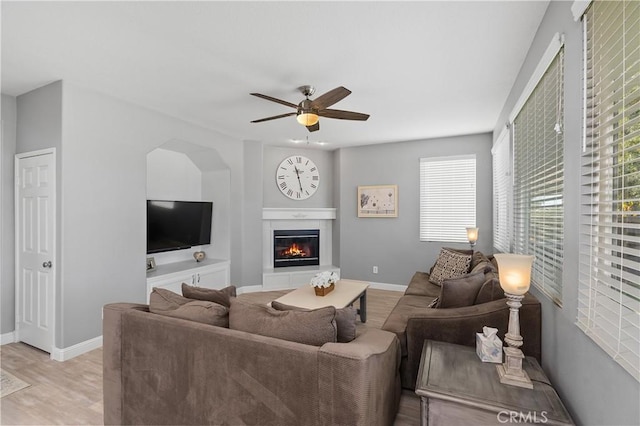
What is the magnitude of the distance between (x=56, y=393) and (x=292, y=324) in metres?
2.26

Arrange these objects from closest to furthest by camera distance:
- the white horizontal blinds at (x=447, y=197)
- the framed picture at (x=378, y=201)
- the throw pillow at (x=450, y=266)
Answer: the throw pillow at (x=450, y=266), the white horizontal blinds at (x=447, y=197), the framed picture at (x=378, y=201)

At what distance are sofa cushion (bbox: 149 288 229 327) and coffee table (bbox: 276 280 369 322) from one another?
1360 mm

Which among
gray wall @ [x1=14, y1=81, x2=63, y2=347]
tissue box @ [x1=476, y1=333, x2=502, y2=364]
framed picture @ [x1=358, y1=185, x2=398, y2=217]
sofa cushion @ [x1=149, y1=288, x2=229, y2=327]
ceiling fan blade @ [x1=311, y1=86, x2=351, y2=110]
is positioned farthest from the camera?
framed picture @ [x1=358, y1=185, x2=398, y2=217]

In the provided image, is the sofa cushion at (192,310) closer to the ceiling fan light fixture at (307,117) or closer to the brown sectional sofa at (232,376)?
the brown sectional sofa at (232,376)

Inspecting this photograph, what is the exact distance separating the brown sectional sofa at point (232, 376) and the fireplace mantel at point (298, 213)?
3.70 m

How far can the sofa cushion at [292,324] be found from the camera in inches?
58.7

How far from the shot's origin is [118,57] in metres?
2.48

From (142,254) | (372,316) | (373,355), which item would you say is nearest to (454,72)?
(373,355)

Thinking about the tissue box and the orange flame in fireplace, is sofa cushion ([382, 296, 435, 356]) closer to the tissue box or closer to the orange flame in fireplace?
the tissue box

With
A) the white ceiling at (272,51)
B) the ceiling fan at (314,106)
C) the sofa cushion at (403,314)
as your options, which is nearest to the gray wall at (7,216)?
the white ceiling at (272,51)

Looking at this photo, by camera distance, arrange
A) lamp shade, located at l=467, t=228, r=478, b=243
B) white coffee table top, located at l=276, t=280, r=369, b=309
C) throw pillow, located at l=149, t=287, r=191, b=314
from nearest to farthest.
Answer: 1. throw pillow, located at l=149, t=287, r=191, b=314
2. white coffee table top, located at l=276, t=280, r=369, b=309
3. lamp shade, located at l=467, t=228, r=478, b=243

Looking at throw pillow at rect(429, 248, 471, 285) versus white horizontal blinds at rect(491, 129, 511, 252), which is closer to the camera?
white horizontal blinds at rect(491, 129, 511, 252)

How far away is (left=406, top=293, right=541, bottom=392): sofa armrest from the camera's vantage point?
1886 mm

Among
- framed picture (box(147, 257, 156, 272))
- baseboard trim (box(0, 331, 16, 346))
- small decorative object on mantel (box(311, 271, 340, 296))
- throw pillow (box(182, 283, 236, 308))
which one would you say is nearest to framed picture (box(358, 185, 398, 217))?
small decorative object on mantel (box(311, 271, 340, 296))
